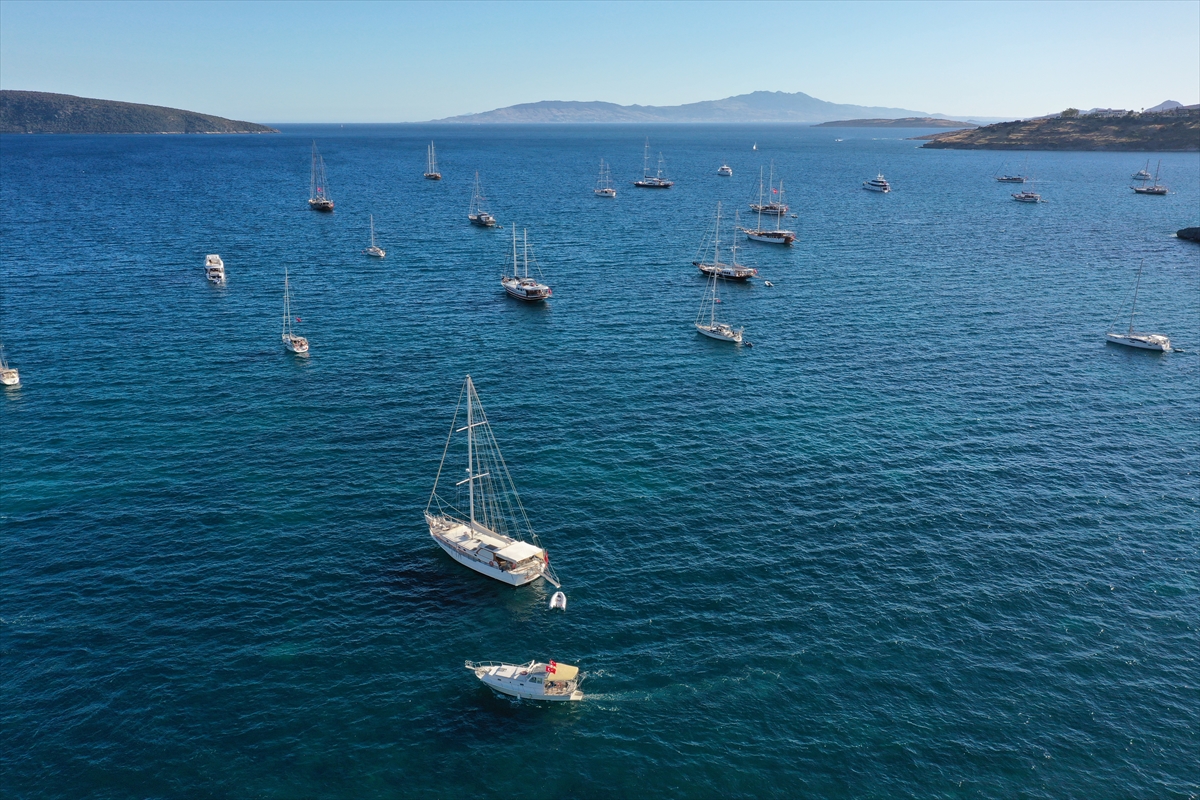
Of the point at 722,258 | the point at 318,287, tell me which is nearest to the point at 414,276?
the point at 318,287

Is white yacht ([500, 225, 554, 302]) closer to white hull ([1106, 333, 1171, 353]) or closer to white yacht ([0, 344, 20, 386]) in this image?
white yacht ([0, 344, 20, 386])

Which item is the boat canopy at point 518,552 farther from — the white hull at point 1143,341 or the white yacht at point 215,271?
the white yacht at point 215,271

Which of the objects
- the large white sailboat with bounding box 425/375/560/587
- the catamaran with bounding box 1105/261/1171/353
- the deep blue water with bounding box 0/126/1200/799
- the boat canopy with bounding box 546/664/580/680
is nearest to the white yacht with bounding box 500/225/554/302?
the deep blue water with bounding box 0/126/1200/799

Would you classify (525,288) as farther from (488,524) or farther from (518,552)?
(518,552)

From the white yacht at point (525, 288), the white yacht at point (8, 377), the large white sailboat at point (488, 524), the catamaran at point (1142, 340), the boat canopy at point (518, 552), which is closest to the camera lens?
the boat canopy at point (518, 552)

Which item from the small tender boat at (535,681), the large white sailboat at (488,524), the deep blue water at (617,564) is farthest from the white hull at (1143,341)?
the small tender boat at (535,681)

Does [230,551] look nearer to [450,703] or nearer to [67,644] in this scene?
[67,644]
